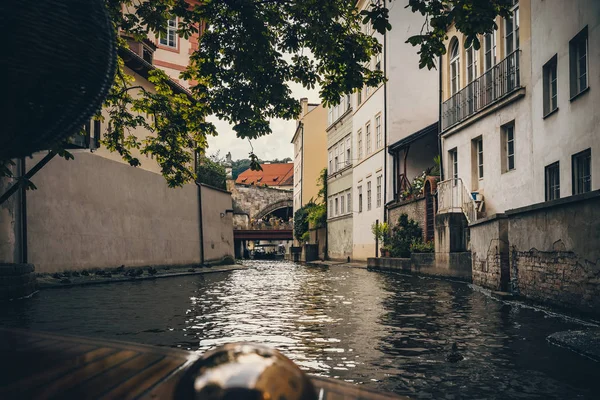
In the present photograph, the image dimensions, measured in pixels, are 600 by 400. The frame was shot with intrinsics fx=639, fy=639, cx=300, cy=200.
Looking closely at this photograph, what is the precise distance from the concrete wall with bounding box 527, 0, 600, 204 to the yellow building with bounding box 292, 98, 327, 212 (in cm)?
4057

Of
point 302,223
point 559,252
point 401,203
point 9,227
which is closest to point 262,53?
point 559,252

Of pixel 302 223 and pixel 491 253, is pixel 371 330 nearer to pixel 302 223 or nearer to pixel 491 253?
pixel 491 253

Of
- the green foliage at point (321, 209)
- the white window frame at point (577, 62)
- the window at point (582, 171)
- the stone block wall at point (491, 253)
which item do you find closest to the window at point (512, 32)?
the white window frame at point (577, 62)

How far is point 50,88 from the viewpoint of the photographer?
99.0 inches

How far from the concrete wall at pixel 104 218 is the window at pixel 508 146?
1353cm

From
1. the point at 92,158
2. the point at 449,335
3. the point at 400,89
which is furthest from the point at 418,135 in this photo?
the point at 449,335

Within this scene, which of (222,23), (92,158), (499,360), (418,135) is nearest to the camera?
(499,360)

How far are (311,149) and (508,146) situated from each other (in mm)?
40086

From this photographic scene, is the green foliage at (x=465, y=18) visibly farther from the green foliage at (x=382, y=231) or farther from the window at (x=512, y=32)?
the green foliage at (x=382, y=231)

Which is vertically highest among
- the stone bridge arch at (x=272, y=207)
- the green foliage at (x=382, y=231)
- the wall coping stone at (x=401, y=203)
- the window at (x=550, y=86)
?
the window at (x=550, y=86)

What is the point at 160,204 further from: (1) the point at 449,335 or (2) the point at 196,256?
(1) the point at 449,335

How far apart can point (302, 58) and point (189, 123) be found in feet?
8.81

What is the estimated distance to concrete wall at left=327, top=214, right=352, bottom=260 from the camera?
136 ft

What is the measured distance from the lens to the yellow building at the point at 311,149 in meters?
58.8
